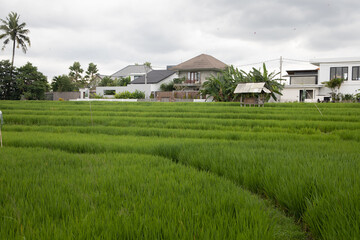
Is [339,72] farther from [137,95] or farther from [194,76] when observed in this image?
[137,95]

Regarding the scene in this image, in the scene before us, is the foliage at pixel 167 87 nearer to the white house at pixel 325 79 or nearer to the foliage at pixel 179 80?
the foliage at pixel 179 80

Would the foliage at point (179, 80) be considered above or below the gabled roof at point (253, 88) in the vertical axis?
above

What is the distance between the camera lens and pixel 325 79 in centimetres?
3250

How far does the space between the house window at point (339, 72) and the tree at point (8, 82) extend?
1513 inches

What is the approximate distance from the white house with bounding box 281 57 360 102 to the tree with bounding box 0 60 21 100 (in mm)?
34134

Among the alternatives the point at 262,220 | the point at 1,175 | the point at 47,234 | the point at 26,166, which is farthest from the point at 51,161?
the point at 262,220

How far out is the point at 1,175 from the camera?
3.39 meters

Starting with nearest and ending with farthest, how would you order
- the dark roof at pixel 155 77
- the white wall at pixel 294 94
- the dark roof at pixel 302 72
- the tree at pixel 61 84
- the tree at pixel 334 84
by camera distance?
the tree at pixel 334 84 < the white wall at pixel 294 94 < the dark roof at pixel 302 72 < the dark roof at pixel 155 77 < the tree at pixel 61 84

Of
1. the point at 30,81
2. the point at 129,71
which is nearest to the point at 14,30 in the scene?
the point at 30,81

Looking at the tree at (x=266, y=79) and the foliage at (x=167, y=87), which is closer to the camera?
the tree at (x=266, y=79)

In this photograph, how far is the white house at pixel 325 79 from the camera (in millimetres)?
30594

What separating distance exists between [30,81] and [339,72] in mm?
38556

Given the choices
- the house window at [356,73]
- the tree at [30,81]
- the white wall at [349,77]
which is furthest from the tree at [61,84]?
the house window at [356,73]

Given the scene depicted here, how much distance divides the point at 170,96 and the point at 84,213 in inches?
1280
